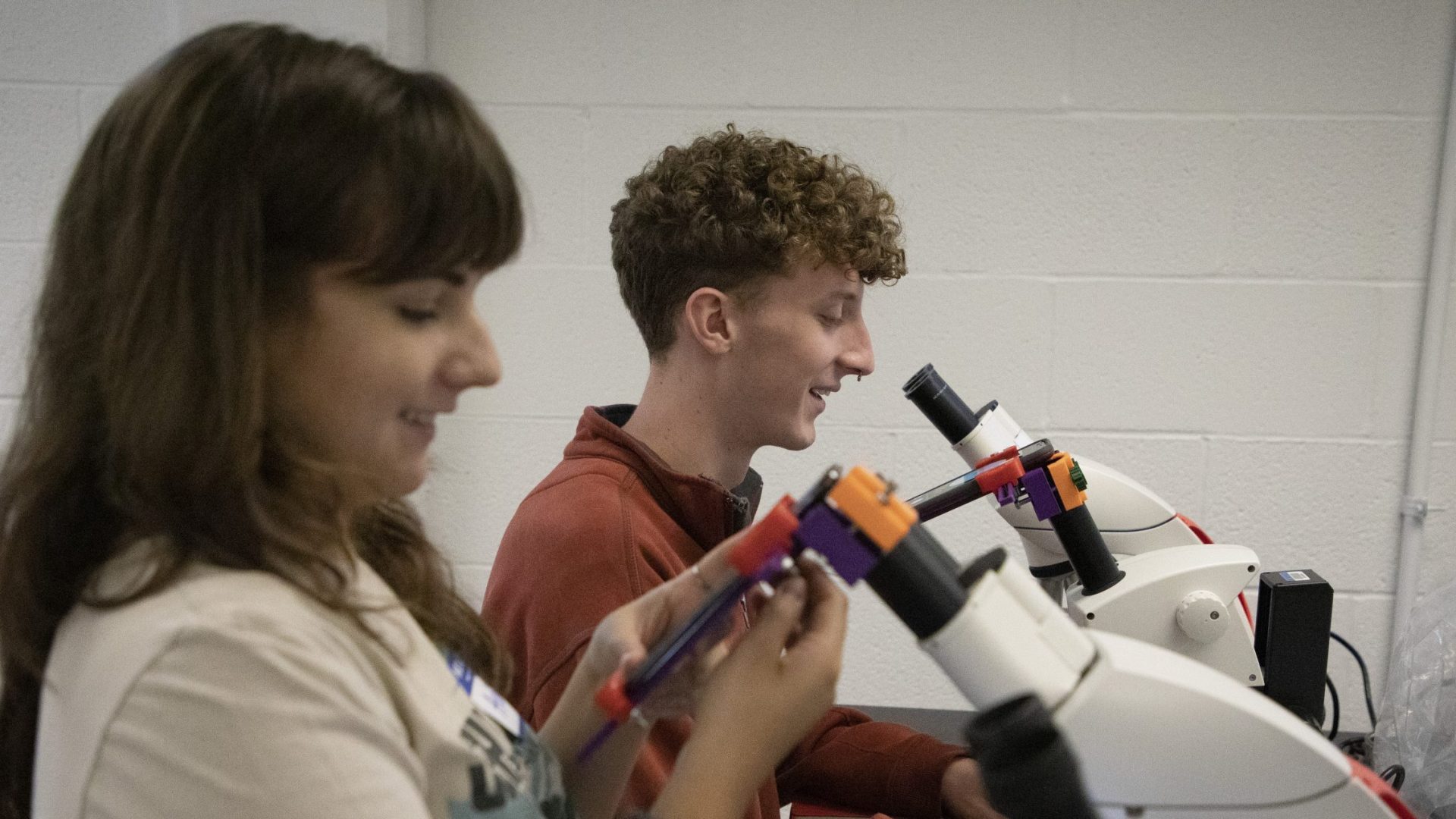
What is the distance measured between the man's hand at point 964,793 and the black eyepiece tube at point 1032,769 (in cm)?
67

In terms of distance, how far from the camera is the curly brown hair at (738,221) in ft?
3.73

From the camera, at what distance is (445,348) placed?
0.58 meters

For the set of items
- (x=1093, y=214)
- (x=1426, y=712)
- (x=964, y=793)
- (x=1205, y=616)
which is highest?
(x=1093, y=214)

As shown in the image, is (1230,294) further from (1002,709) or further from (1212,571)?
(1002,709)

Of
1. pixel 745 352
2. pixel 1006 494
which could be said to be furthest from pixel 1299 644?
pixel 745 352

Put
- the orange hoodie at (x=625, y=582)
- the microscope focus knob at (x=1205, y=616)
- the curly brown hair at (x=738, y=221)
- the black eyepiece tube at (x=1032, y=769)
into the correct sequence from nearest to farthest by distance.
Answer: the black eyepiece tube at (x=1032, y=769), the orange hoodie at (x=625, y=582), the microscope focus knob at (x=1205, y=616), the curly brown hair at (x=738, y=221)

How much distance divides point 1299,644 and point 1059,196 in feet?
3.31

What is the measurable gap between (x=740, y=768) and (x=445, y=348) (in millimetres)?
305

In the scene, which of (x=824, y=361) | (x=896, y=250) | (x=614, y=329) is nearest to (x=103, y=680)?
(x=824, y=361)

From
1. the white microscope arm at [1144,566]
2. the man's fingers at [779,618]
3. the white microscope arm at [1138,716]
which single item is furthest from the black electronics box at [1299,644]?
the man's fingers at [779,618]

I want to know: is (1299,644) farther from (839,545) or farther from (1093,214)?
(1093,214)

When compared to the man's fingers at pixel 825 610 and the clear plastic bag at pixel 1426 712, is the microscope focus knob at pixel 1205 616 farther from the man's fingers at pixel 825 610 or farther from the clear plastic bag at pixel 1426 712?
the man's fingers at pixel 825 610

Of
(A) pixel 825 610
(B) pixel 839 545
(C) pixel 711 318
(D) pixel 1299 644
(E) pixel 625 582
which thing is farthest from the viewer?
(C) pixel 711 318

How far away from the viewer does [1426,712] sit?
1.08m
